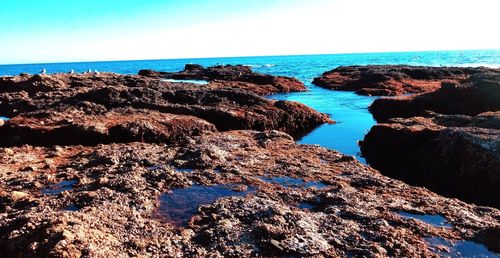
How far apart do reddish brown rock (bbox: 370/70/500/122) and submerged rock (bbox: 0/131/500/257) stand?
2064 centimetres

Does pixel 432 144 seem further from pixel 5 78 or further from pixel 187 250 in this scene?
pixel 5 78

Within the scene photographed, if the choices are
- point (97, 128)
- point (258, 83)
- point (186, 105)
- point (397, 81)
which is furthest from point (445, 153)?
point (258, 83)

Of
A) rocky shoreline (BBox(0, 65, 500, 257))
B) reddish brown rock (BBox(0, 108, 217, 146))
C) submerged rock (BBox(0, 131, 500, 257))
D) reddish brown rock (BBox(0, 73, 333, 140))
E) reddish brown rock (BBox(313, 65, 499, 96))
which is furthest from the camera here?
reddish brown rock (BBox(313, 65, 499, 96))

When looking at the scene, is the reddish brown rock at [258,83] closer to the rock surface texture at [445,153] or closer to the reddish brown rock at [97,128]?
the reddish brown rock at [97,128]

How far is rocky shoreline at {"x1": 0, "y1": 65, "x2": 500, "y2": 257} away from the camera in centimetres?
1138

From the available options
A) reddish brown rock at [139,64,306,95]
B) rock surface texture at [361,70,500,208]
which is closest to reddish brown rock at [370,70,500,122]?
rock surface texture at [361,70,500,208]

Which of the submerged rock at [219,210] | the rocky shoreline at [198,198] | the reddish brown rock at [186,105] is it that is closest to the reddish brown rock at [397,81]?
the reddish brown rock at [186,105]

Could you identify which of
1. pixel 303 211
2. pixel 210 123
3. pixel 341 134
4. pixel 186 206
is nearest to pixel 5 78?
pixel 210 123

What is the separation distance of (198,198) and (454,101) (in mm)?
30744

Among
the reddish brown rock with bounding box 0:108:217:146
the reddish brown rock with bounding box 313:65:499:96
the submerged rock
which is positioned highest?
the reddish brown rock with bounding box 0:108:217:146

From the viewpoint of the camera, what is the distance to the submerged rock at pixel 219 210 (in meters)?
11.2

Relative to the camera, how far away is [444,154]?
20672mm

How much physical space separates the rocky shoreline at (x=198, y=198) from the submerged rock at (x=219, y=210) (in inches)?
1.9

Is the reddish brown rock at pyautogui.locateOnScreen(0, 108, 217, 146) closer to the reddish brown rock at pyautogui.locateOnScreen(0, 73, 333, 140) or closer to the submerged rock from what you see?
the reddish brown rock at pyautogui.locateOnScreen(0, 73, 333, 140)
